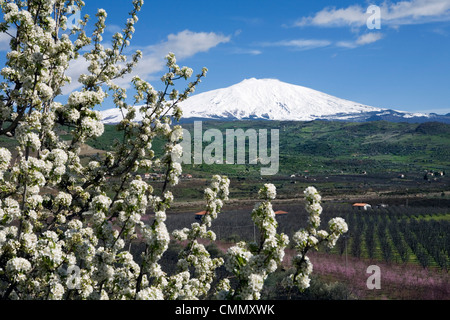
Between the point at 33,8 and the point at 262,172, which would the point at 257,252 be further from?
the point at 262,172

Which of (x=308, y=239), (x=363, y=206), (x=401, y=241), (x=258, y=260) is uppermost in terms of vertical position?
(x=308, y=239)

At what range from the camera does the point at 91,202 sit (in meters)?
6.37

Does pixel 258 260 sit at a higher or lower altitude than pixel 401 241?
higher

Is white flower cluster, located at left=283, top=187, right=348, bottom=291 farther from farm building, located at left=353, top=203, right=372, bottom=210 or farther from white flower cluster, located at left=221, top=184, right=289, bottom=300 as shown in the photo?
farm building, located at left=353, top=203, right=372, bottom=210

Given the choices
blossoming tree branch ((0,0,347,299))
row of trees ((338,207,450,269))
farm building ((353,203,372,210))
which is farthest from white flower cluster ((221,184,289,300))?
farm building ((353,203,372,210))

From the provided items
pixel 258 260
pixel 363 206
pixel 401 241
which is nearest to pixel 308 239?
pixel 258 260

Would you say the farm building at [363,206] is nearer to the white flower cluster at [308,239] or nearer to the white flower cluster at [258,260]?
the white flower cluster at [308,239]

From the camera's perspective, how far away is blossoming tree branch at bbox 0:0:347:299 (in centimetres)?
500

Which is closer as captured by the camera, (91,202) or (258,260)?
(258,260)

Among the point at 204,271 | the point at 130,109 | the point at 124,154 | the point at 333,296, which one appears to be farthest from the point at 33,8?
the point at 333,296

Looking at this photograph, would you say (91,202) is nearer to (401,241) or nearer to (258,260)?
(258,260)

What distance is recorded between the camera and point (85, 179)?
7.45 metres

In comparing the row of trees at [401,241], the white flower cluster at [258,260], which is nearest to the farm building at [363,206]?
the row of trees at [401,241]
